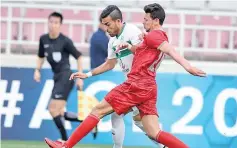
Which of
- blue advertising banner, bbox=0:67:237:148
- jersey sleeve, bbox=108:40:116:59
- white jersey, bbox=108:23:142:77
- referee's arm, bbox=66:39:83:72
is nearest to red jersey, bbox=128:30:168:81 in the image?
white jersey, bbox=108:23:142:77

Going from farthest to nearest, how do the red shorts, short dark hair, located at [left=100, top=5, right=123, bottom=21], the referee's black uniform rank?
the referee's black uniform < short dark hair, located at [left=100, top=5, right=123, bottom=21] < the red shorts

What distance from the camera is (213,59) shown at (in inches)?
714

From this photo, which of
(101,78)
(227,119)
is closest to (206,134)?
(227,119)

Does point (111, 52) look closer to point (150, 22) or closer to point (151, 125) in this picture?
point (150, 22)

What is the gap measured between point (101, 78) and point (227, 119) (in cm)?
206

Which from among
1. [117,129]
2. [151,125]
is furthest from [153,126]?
[117,129]

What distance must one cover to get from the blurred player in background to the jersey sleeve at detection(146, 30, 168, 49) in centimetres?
63

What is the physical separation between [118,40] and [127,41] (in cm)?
13

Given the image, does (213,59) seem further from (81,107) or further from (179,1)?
(81,107)

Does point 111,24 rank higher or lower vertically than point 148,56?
higher

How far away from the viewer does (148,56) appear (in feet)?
36.4

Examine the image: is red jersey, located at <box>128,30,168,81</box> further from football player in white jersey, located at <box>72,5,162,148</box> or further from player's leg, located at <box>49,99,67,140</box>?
player's leg, located at <box>49,99,67,140</box>

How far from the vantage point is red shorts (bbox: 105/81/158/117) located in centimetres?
1120

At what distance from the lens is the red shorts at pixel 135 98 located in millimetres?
11195
